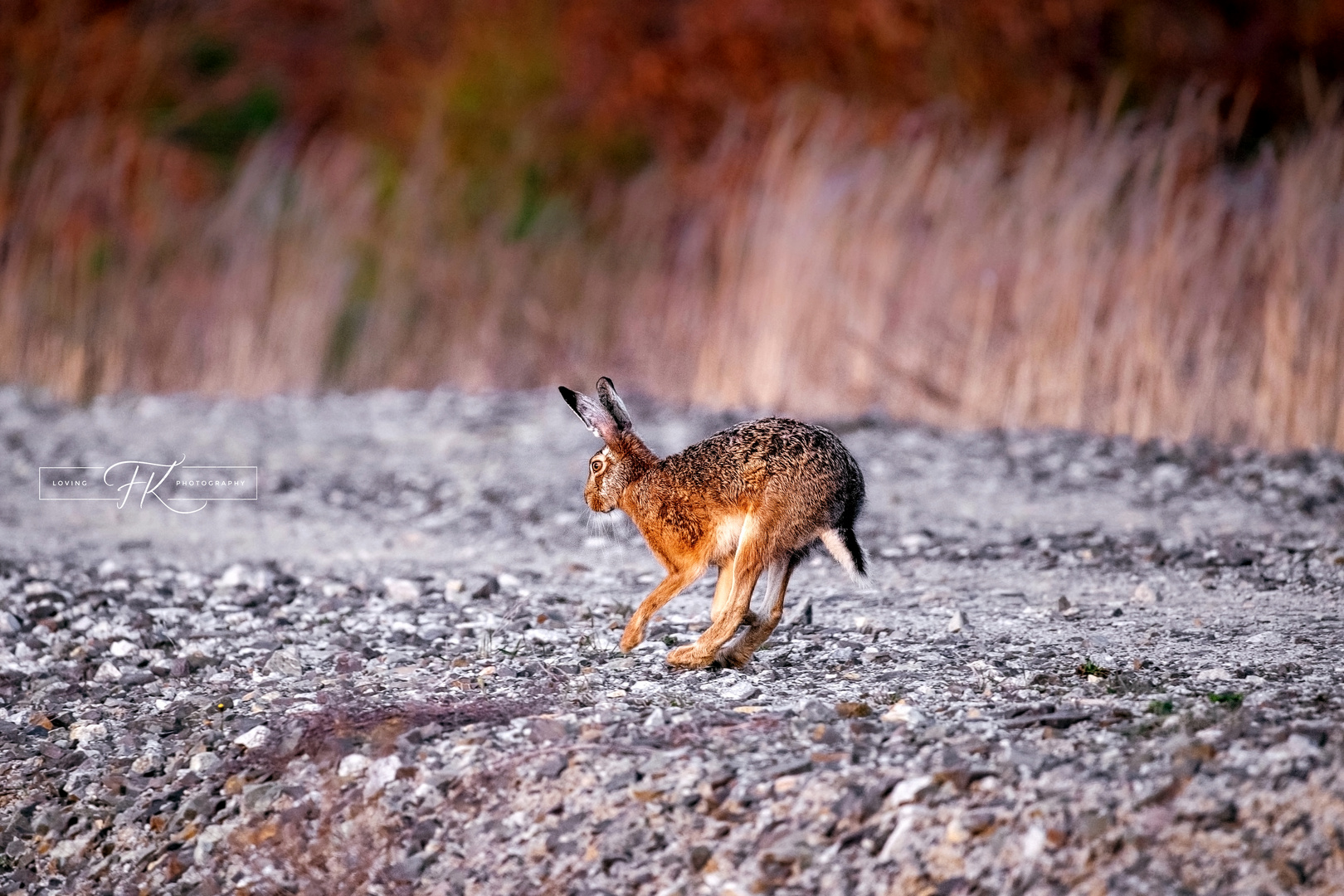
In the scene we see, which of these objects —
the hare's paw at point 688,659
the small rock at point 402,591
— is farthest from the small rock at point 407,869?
the small rock at point 402,591

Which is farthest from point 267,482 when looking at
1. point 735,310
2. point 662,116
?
point 662,116

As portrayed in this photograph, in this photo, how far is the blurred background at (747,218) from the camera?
28.9 feet

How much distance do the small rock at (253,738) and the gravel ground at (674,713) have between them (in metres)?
0.01

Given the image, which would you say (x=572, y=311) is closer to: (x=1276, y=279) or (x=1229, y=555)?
(x=1276, y=279)

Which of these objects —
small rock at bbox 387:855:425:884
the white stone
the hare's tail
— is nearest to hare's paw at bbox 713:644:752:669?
the hare's tail

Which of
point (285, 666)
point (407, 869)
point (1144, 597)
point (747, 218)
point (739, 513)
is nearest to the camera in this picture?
point (407, 869)

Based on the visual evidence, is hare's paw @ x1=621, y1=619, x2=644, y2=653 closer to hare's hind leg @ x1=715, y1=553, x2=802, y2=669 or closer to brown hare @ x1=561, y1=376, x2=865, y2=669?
brown hare @ x1=561, y1=376, x2=865, y2=669

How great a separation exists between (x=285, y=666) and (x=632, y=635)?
1.13 metres

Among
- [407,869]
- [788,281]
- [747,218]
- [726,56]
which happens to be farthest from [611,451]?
[726,56]

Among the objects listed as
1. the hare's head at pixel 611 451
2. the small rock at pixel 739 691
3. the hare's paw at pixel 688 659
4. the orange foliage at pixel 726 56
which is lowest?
the small rock at pixel 739 691

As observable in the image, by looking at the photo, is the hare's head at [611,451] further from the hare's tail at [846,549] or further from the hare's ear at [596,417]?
the hare's tail at [846,549]

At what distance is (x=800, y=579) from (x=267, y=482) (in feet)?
12.8

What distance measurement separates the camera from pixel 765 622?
15.3ft

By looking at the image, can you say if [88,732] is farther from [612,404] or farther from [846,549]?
[846,549]
